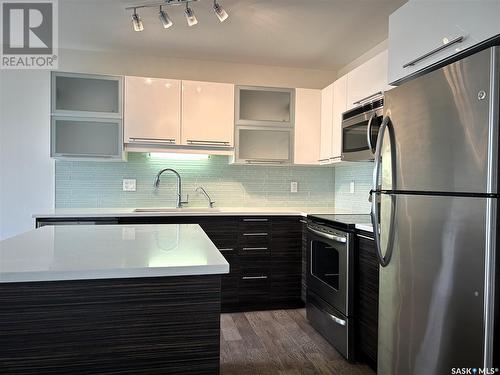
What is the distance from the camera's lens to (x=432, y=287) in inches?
59.9

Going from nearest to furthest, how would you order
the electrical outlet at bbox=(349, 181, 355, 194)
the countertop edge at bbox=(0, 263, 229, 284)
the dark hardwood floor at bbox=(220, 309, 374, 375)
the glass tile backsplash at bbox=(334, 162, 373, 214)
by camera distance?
the countertop edge at bbox=(0, 263, 229, 284) → the dark hardwood floor at bbox=(220, 309, 374, 375) → the glass tile backsplash at bbox=(334, 162, 373, 214) → the electrical outlet at bbox=(349, 181, 355, 194)

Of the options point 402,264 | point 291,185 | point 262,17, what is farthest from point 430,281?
point 291,185

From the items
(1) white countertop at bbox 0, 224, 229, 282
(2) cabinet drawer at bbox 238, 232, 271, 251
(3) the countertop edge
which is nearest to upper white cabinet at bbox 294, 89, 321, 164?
(2) cabinet drawer at bbox 238, 232, 271, 251

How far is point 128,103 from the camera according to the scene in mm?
3160

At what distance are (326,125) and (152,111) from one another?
1.63 m

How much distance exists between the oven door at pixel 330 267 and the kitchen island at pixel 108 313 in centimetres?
135

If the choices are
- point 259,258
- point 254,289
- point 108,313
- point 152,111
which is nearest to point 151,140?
point 152,111

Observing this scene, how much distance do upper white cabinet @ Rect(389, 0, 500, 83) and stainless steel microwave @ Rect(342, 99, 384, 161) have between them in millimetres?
402

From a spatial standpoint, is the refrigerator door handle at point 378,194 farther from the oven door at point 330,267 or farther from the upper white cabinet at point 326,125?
the upper white cabinet at point 326,125

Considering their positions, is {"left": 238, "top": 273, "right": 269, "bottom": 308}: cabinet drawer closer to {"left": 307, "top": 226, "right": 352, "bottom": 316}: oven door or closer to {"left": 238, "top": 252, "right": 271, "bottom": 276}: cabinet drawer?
{"left": 238, "top": 252, "right": 271, "bottom": 276}: cabinet drawer

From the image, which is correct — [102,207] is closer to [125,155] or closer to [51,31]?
[125,155]

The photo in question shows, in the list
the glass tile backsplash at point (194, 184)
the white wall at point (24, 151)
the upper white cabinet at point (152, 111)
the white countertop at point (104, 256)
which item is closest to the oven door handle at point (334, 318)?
the glass tile backsplash at point (194, 184)

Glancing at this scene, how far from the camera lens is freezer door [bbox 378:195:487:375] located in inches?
52.2

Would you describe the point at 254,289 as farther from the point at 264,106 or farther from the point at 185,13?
the point at 185,13
